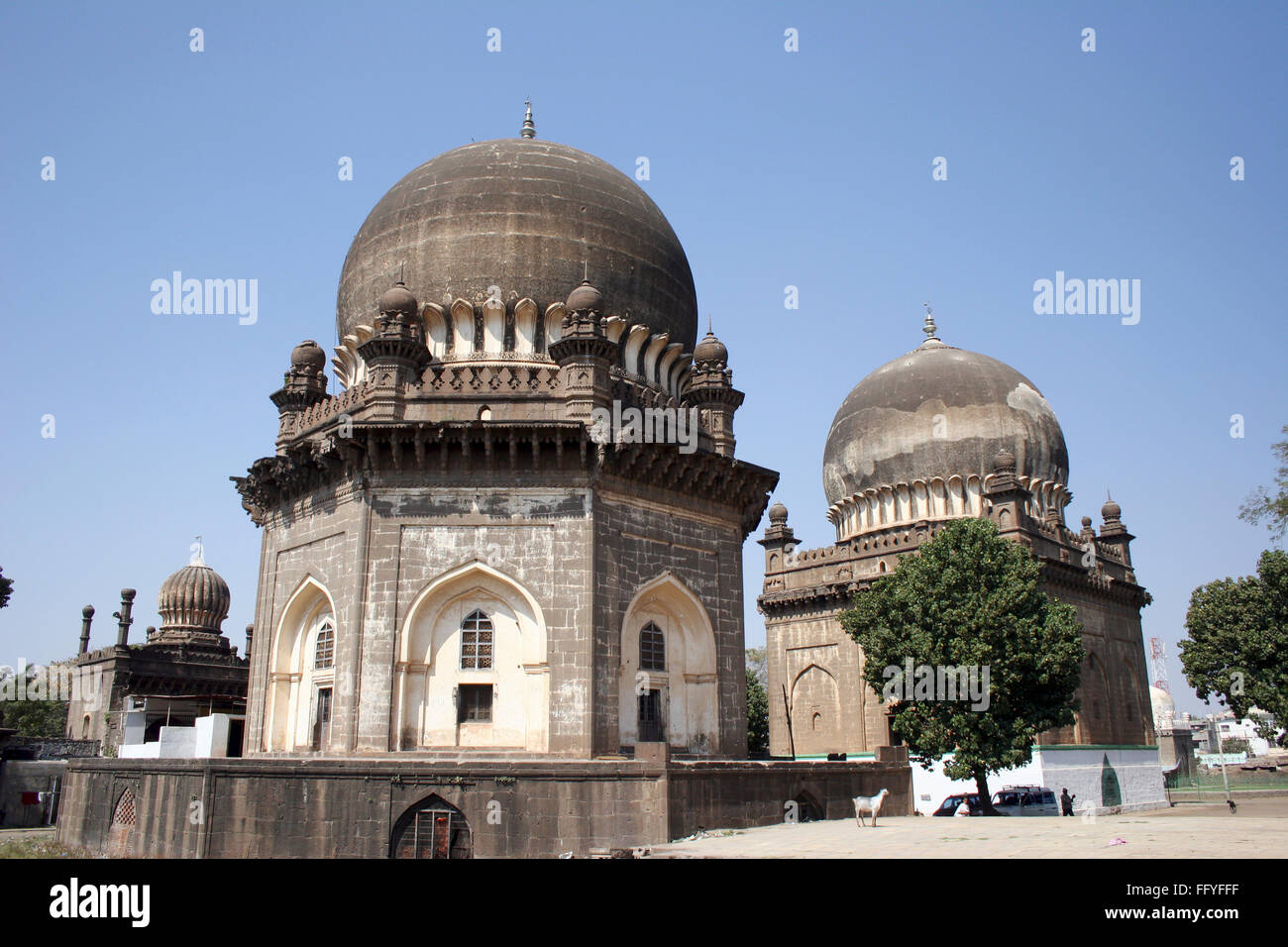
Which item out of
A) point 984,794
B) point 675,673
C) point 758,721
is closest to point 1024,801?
point 984,794

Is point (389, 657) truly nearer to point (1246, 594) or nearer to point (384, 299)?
point (384, 299)

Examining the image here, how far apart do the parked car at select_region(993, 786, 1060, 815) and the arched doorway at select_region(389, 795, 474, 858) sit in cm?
1679

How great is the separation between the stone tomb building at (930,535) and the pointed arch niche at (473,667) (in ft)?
54.7

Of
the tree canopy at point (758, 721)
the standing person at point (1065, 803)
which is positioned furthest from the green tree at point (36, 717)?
the standing person at point (1065, 803)

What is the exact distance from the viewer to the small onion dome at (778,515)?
1494 inches

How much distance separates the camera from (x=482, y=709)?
17.8m

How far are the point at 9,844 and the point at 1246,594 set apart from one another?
34.7 m

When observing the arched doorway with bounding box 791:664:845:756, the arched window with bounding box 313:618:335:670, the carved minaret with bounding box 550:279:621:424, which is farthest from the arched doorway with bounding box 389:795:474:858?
the arched doorway with bounding box 791:664:845:756

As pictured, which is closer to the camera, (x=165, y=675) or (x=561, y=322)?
(x=561, y=322)

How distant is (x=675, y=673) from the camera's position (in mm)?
19875

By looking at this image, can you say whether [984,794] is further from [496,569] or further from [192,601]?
[192,601]

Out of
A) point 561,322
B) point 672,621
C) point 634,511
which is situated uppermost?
point 561,322

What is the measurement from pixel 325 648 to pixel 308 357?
258 inches
